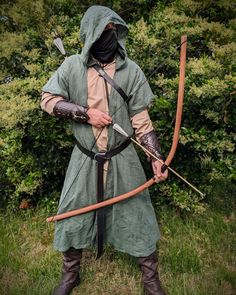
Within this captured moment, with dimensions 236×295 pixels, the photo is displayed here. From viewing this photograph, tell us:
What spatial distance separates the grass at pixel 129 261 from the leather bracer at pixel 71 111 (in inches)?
54.5

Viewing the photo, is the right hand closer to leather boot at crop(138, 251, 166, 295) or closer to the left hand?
the left hand

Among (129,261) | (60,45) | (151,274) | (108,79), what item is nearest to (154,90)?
(60,45)

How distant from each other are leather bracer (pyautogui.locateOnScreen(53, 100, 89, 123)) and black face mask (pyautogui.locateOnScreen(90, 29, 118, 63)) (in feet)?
1.12

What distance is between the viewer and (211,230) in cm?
401

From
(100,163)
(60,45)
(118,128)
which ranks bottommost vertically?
(100,163)

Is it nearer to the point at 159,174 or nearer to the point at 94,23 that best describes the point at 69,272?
the point at 159,174

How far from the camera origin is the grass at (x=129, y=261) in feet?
11.1

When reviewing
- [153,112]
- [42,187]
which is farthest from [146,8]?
[42,187]

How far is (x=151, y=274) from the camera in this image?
123 inches

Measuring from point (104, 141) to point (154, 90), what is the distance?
3.64 ft

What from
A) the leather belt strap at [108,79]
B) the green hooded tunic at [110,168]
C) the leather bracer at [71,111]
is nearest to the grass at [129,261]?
the green hooded tunic at [110,168]

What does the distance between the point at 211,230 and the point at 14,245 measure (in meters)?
1.72

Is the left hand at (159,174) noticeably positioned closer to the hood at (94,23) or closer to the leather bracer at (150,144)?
the leather bracer at (150,144)

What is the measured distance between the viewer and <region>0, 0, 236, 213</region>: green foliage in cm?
357
